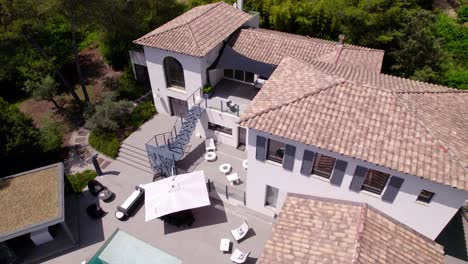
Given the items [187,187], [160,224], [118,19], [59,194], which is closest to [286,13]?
[118,19]

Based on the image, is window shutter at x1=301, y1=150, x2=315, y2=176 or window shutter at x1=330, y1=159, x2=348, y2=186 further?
window shutter at x1=301, y1=150, x2=315, y2=176

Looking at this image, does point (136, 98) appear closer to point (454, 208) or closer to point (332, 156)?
point (332, 156)

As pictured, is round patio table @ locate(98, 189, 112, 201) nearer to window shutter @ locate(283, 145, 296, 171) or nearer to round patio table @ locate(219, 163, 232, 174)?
round patio table @ locate(219, 163, 232, 174)

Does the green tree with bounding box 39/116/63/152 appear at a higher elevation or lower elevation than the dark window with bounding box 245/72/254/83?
lower

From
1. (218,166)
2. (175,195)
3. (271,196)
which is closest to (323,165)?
(271,196)

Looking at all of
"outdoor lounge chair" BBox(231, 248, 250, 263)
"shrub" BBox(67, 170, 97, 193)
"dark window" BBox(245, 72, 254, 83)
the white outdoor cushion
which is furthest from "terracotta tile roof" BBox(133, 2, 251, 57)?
"outdoor lounge chair" BBox(231, 248, 250, 263)
